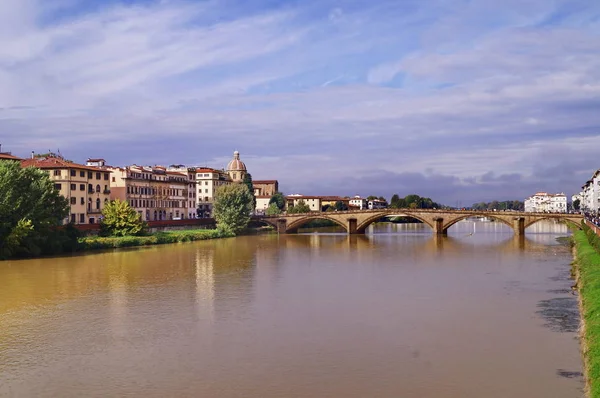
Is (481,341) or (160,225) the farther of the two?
(160,225)

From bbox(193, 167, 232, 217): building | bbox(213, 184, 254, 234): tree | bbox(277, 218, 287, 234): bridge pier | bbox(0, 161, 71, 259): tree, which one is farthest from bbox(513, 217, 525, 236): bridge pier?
bbox(0, 161, 71, 259): tree

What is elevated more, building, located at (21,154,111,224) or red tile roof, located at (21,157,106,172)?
red tile roof, located at (21,157,106,172)

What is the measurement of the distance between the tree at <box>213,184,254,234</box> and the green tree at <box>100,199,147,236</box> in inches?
687

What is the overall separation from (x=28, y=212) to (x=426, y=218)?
55213mm

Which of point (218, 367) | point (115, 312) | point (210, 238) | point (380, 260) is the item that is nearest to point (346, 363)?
point (218, 367)

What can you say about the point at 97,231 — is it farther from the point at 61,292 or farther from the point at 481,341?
the point at 481,341

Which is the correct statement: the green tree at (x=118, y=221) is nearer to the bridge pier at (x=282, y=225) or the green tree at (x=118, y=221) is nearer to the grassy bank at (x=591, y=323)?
the bridge pier at (x=282, y=225)

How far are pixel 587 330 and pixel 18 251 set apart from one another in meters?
42.9

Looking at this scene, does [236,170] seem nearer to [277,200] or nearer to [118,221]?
[277,200]

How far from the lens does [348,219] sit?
92875 mm

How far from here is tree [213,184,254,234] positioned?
3265 inches

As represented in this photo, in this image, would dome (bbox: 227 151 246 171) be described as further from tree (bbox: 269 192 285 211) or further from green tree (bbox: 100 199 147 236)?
green tree (bbox: 100 199 147 236)

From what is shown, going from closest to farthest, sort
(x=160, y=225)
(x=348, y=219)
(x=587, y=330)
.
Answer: (x=587, y=330) < (x=160, y=225) < (x=348, y=219)

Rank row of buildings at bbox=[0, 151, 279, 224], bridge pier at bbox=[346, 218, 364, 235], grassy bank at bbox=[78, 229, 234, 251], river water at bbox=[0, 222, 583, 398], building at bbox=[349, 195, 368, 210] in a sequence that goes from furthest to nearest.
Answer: building at bbox=[349, 195, 368, 210]
bridge pier at bbox=[346, 218, 364, 235]
row of buildings at bbox=[0, 151, 279, 224]
grassy bank at bbox=[78, 229, 234, 251]
river water at bbox=[0, 222, 583, 398]
